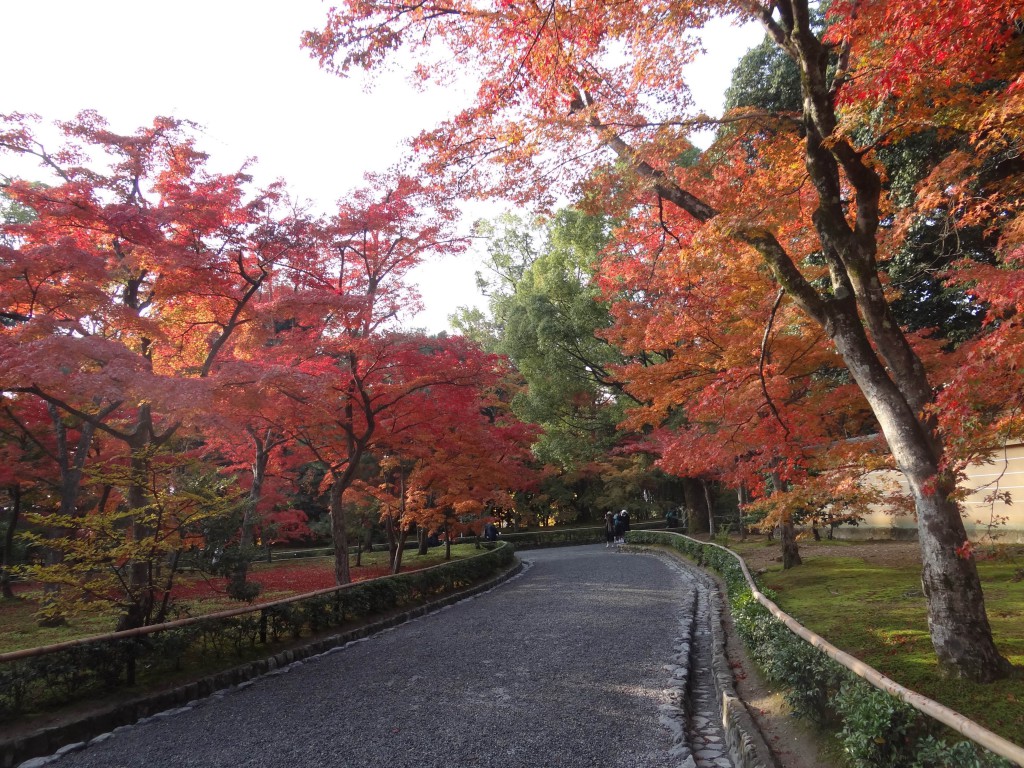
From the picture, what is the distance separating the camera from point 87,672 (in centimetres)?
574

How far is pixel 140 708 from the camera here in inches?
221

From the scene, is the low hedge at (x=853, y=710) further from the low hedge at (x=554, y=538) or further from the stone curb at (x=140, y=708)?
the low hedge at (x=554, y=538)

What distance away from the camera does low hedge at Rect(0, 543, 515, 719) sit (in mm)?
5273

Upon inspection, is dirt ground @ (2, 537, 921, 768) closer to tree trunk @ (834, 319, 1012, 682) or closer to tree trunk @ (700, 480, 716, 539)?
tree trunk @ (834, 319, 1012, 682)

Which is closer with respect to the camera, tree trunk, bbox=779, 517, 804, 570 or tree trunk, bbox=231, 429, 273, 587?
tree trunk, bbox=779, 517, 804, 570

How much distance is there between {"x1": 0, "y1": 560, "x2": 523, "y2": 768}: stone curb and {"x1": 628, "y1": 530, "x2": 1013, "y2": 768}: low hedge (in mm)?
5525

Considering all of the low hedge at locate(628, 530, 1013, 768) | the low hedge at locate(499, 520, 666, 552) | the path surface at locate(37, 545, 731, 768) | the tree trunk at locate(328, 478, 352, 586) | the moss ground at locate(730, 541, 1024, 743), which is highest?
the tree trunk at locate(328, 478, 352, 586)

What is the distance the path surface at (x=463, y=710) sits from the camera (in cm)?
440

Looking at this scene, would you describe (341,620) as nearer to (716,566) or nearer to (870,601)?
(870,601)

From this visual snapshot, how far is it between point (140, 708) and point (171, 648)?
2.81 ft

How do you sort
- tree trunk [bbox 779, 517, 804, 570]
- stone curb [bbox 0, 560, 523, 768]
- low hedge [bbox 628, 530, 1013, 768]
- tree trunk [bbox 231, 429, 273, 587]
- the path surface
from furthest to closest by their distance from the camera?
1. tree trunk [bbox 231, 429, 273, 587]
2. tree trunk [bbox 779, 517, 804, 570]
3. stone curb [bbox 0, 560, 523, 768]
4. the path surface
5. low hedge [bbox 628, 530, 1013, 768]

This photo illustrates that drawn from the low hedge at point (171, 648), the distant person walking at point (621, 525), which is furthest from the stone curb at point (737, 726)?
the distant person walking at point (621, 525)

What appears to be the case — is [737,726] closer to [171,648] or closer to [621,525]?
[171,648]

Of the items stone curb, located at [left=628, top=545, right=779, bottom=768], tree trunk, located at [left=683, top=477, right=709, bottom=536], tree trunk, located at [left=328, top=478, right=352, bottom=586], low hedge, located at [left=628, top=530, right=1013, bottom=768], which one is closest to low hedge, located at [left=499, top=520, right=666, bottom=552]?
tree trunk, located at [left=683, top=477, right=709, bottom=536]
